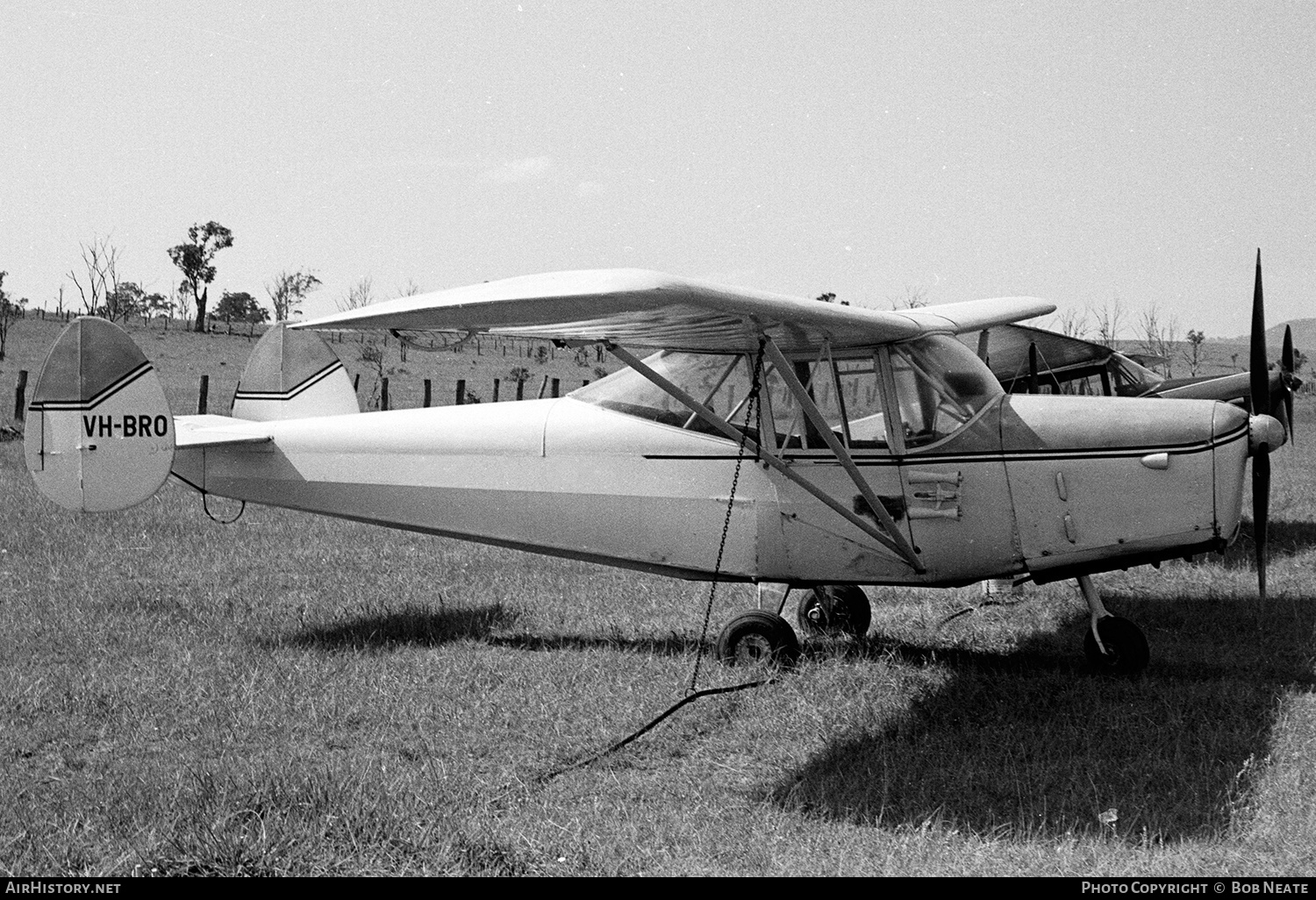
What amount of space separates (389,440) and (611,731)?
3.31m

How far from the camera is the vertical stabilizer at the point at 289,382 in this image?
9.45 meters

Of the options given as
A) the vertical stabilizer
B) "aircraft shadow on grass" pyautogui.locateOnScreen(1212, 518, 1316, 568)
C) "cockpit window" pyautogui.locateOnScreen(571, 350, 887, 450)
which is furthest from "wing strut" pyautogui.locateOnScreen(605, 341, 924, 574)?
"aircraft shadow on grass" pyautogui.locateOnScreen(1212, 518, 1316, 568)

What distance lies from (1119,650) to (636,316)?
365 centimetres

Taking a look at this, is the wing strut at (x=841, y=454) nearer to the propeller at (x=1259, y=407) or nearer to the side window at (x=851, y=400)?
the side window at (x=851, y=400)

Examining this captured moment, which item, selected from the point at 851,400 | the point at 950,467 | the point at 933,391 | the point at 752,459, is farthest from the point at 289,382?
the point at 950,467

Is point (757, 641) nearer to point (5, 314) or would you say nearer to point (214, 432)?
point (214, 432)

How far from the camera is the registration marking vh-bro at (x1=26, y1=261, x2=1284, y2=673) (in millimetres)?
6430

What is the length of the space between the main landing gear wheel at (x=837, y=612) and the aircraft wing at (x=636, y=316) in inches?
82.4

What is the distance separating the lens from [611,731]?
5.82 metres

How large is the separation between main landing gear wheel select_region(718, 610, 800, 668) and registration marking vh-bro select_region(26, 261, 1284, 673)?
13 mm

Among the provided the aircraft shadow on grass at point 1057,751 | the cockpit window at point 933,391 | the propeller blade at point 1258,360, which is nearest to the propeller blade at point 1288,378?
the propeller blade at point 1258,360

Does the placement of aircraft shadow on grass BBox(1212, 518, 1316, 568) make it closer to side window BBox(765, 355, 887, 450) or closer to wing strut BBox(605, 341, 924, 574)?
wing strut BBox(605, 341, 924, 574)

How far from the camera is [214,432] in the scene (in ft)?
28.0

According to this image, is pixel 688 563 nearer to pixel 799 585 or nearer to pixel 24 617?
pixel 799 585
